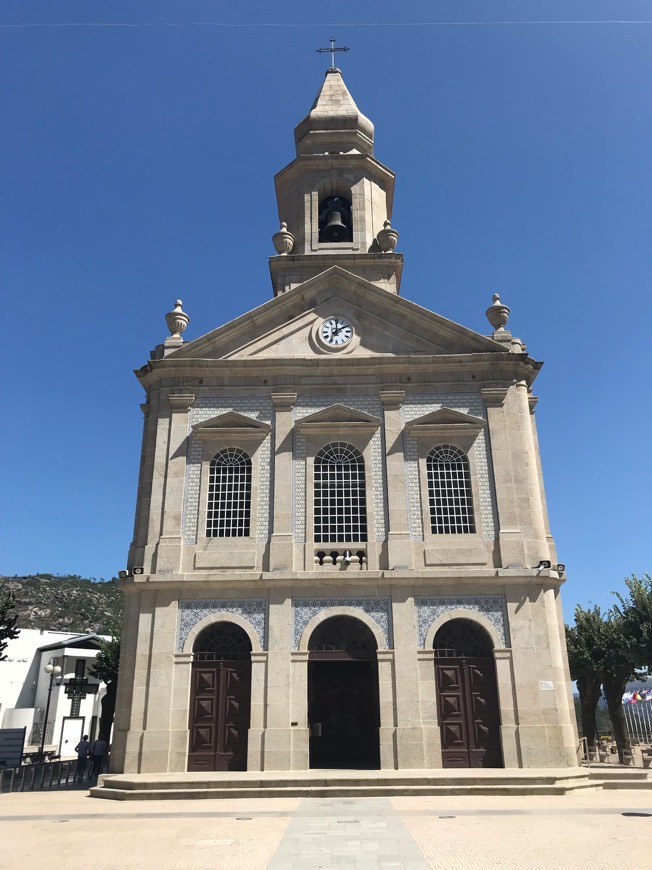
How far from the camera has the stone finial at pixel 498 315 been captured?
20500 mm

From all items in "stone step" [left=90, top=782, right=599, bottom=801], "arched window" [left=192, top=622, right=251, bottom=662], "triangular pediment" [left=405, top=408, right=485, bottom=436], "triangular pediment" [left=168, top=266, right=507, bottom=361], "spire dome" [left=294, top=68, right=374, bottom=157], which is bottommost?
"stone step" [left=90, top=782, right=599, bottom=801]

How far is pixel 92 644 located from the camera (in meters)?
42.1

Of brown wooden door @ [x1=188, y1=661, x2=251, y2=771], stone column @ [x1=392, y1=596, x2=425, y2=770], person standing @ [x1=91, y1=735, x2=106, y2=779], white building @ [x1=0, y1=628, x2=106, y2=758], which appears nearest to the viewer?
stone column @ [x1=392, y1=596, x2=425, y2=770]

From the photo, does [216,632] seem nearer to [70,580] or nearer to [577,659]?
[577,659]

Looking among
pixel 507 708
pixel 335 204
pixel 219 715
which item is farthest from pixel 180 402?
pixel 507 708

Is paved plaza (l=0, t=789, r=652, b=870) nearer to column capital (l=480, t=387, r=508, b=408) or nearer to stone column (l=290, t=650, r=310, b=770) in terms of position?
stone column (l=290, t=650, r=310, b=770)

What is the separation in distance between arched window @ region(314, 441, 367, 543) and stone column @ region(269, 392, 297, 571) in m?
0.82

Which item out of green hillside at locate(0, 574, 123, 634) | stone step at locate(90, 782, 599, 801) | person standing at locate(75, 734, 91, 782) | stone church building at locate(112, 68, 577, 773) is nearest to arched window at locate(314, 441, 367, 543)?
stone church building at locate(112, 68, 577, 773)

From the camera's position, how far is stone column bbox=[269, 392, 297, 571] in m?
17.4

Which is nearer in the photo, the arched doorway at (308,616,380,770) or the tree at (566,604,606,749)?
the arched doorway at (308,616,380,770)

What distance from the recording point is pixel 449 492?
18328 mm

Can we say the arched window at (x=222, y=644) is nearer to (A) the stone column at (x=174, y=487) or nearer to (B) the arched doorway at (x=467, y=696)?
(A) the stone column at (x=174, y=487)

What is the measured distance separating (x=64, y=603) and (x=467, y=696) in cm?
7596

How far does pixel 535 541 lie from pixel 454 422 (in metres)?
3.88
